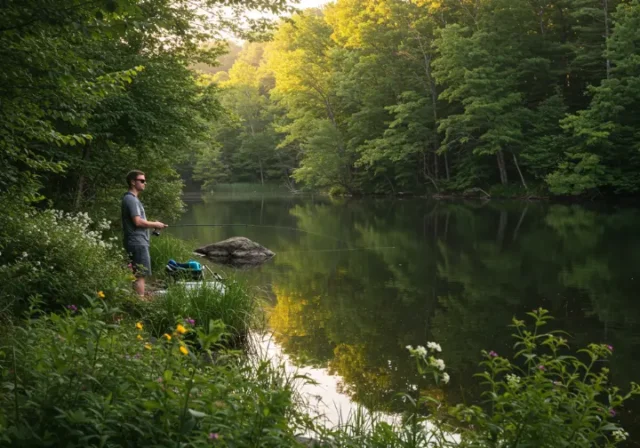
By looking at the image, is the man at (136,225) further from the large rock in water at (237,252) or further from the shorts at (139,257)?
the large rock in water at (237,252)

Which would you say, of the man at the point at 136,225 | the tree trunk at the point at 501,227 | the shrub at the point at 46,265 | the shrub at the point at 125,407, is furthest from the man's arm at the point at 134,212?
the tree trunk at the point at 501,227

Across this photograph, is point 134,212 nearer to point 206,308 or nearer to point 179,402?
point 206,308

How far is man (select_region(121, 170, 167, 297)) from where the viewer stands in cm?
745

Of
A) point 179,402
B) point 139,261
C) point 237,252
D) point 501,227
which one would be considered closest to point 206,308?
point 139,261

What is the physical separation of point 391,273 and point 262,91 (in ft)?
192

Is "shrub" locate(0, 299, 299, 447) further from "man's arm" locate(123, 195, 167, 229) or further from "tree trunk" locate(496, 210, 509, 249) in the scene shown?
"tree trunk" locate(496, 210, 509, 249)

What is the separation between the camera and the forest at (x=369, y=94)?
5.15 m

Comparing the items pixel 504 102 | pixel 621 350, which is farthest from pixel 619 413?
pixel 504 102

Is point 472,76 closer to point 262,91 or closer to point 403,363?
point 403,363

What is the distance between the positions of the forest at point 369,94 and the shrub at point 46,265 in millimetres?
568

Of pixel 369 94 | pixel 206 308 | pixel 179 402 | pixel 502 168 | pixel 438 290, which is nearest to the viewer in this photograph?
pixel 179 402

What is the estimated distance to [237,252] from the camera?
48.0ft

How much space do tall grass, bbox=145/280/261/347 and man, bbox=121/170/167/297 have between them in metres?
0.76

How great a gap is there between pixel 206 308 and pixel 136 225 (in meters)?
1.53
